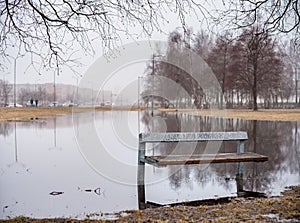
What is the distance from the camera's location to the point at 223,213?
4680 mm

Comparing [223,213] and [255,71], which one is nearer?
[223,213]

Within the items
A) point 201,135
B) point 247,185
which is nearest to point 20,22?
point 201,135

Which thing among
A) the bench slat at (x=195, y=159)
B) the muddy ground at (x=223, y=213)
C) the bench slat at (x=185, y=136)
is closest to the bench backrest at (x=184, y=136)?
the bench slat at (x=185, y=136)

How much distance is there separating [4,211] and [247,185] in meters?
4.27

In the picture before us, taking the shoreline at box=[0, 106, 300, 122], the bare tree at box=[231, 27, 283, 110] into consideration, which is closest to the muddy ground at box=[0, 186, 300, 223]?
the shoreline at box=[0, 106, 300, 122]

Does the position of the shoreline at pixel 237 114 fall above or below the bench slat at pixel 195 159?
above

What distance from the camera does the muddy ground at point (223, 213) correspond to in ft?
14.4

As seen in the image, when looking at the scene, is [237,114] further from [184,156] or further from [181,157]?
[181,157]

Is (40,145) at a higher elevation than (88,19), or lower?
lower

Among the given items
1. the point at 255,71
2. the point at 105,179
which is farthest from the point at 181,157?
the point at 255,71

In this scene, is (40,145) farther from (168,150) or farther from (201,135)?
(201,135)

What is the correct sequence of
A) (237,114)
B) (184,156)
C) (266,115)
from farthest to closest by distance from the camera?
(237,114) → (266,115) → (184,156)

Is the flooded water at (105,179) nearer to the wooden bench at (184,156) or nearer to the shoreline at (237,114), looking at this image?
the wooden bench at (184,156)

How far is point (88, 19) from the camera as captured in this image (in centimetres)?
454
